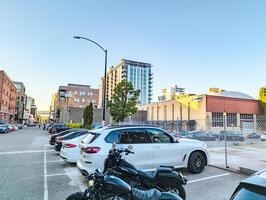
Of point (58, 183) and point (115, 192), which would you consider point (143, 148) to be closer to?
point (58, 183)

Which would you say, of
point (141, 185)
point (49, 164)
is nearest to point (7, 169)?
point (49, 164)

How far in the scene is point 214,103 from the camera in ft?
168

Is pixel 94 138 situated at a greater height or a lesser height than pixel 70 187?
greater

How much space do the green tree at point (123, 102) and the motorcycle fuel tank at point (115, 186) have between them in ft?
79.6

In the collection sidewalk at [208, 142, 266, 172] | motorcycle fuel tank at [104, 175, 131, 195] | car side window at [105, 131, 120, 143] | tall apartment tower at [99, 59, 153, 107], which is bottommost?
sidewalk at [208, 142, 266, 172]

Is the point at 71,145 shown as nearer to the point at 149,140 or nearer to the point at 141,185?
the point at 149,140

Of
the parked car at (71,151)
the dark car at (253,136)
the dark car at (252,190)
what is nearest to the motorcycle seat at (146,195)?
the dark car at (252,190)

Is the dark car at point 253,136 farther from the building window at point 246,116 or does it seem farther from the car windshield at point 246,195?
the building window at point 246,116

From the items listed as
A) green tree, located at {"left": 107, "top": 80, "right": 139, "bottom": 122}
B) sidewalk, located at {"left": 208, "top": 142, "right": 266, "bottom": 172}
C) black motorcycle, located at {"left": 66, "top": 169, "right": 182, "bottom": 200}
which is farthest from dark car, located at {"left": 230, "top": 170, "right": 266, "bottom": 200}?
green tree, located at {"left": 107, "top": 80, "right": 139, "bottom": 122}

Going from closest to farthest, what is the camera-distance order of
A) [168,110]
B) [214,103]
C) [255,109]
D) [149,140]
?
[149,140]
[214,103]
[255,109]
[168,110]

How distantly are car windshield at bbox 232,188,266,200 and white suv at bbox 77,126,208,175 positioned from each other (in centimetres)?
467

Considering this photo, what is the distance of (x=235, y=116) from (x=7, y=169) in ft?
169

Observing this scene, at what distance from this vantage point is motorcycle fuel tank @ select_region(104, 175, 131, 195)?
3.12 metres

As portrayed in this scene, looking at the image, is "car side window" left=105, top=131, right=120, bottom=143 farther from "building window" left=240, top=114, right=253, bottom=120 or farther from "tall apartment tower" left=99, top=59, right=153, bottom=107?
"tall apartment tower" left=99, top=59, right=153, bottom=107
